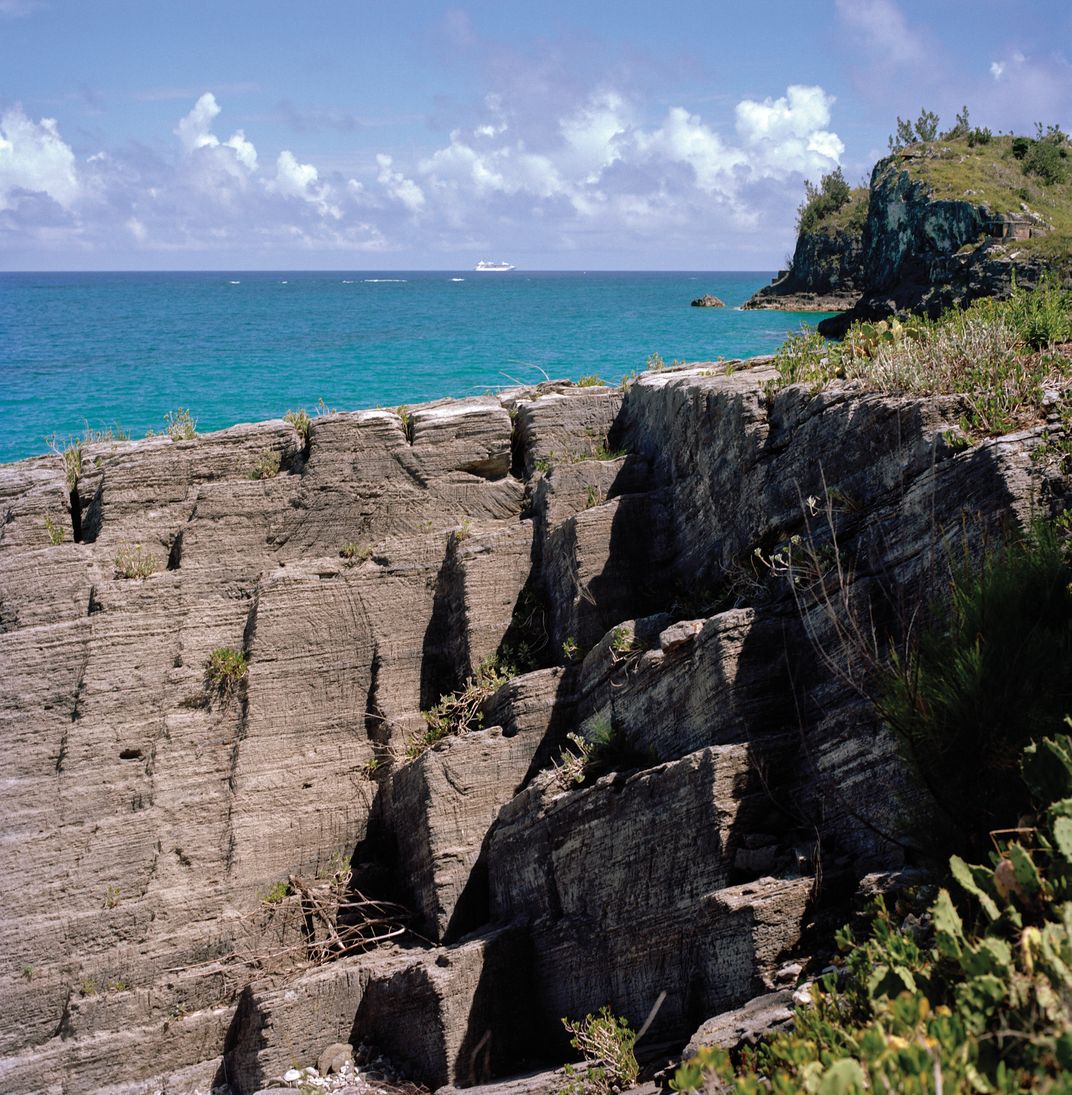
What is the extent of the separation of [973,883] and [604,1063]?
11.2ft

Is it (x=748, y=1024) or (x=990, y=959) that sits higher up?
(x=990, y=959)

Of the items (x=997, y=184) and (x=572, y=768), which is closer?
(x=572, y=768)

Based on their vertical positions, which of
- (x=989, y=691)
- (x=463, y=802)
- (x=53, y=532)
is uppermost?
(x=989, y=691)

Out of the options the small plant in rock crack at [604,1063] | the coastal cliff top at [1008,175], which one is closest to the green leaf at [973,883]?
the small plant in rock crack at [604,1063]

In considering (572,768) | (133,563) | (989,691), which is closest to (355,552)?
(133,563)

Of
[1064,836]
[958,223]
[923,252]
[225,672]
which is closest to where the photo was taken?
[1064,836]

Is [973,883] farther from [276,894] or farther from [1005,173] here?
[1005,173]

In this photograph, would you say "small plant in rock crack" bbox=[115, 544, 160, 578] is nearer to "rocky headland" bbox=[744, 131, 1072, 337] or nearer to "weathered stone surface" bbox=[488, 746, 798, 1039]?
"weathered stone surface" bbox=[488, 746, 798, 1039]

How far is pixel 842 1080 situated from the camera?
11.4 feet

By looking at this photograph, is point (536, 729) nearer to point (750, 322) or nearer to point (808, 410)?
point (808, 410)

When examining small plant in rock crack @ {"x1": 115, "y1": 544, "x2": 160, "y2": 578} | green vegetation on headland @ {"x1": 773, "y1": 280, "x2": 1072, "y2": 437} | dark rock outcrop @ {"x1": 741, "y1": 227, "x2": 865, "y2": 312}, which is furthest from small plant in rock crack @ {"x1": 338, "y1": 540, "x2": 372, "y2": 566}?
dark rock outcrop @ {"x1": 741, "y1": 227, "x2": 865, "y2": 312}

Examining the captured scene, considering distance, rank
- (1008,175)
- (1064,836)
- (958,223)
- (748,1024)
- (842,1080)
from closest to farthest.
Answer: (842,1080), (1064,836), (748,1024), (958,223), (1008,175)

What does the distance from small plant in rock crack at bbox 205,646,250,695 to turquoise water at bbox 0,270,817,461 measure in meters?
5.65

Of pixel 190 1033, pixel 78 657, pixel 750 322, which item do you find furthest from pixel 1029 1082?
pixel 750 322
